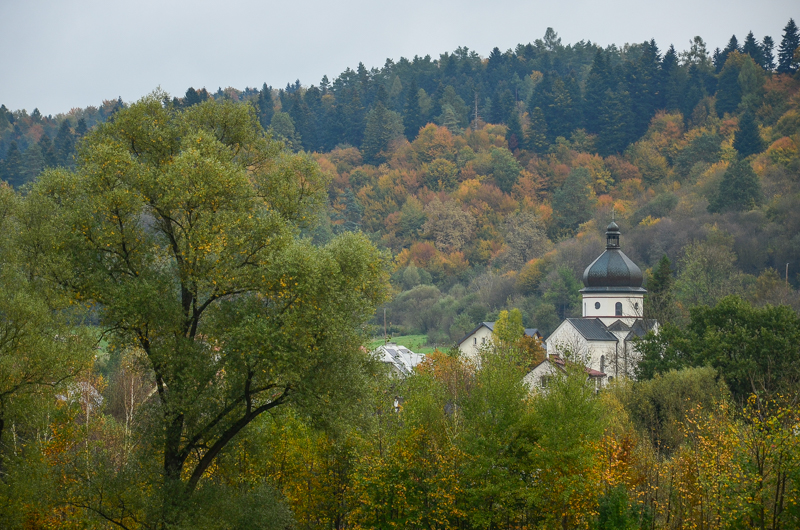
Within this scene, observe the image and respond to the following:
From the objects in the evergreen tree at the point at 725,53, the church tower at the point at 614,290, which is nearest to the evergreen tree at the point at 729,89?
the evergreen tree at the point at 725,53

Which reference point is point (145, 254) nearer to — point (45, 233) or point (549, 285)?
point (45, 233)

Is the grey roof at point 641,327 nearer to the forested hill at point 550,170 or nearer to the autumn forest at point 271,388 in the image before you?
the autumn forest at point 271,388

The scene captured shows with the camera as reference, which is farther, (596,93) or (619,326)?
(596,93)

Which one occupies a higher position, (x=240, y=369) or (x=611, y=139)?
(x=611, y=139)

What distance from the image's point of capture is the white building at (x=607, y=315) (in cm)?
5756

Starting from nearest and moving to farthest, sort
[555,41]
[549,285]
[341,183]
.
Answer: [549,285] < [341,183] < [555,41]

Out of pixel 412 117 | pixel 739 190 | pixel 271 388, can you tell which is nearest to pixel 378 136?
pixel 412 117

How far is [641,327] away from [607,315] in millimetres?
3567

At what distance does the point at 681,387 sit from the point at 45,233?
29669mm

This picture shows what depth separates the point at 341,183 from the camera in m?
114

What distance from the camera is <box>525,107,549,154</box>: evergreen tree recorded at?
11469 cm

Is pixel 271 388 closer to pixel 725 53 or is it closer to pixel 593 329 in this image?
pixel 593 329

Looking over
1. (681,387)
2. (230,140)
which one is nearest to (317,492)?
(230,140)

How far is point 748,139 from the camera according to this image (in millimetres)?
98938
